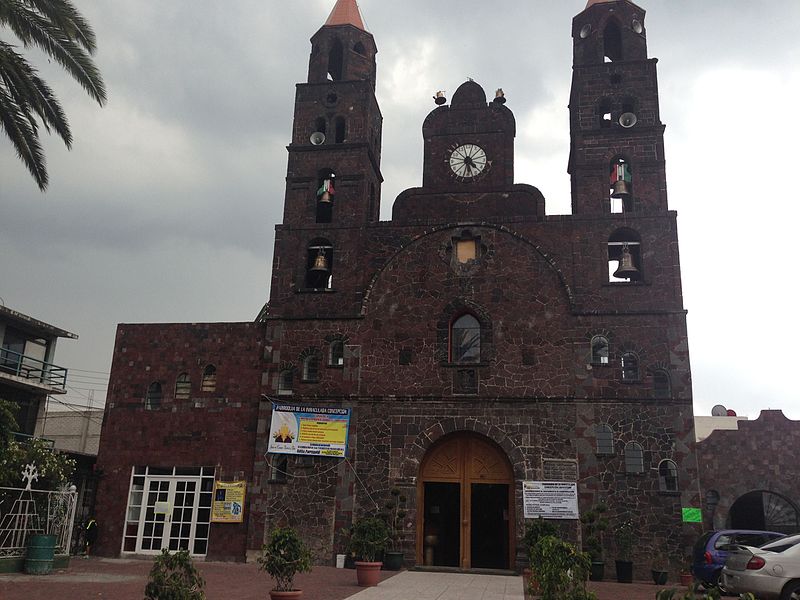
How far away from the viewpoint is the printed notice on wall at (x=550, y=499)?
2039 centimetres

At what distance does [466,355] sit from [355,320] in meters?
3.51

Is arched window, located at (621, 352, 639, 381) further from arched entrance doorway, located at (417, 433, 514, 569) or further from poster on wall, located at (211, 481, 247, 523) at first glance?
poster on wall, located at (211, 481, 247, 523)

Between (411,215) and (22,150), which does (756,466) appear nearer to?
(411,215)

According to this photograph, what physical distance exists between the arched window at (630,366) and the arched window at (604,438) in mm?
1506

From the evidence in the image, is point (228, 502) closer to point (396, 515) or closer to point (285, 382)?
point (285, 382)

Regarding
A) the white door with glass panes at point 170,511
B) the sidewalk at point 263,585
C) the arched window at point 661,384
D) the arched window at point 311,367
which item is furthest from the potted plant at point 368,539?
the arched window at point 661,384

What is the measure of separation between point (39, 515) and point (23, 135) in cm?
936

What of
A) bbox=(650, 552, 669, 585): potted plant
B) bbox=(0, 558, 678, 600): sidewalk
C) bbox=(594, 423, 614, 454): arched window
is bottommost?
bbox=(0, 558, 678, 600): sidewalk

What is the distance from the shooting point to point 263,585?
1653cm

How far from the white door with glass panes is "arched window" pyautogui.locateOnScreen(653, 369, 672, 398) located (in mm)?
13020

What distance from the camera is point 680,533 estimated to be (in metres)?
19.9

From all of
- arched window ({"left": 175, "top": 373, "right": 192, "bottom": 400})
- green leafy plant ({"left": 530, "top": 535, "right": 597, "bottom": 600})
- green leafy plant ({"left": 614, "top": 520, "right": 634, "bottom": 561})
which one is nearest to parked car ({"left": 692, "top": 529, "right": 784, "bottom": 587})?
green leafy plant ({"left": 614, "top": 520, "right": 634, "bottom": 561})

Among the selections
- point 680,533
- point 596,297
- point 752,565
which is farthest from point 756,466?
point 752,565

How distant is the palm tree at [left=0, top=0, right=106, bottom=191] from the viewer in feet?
48.6
